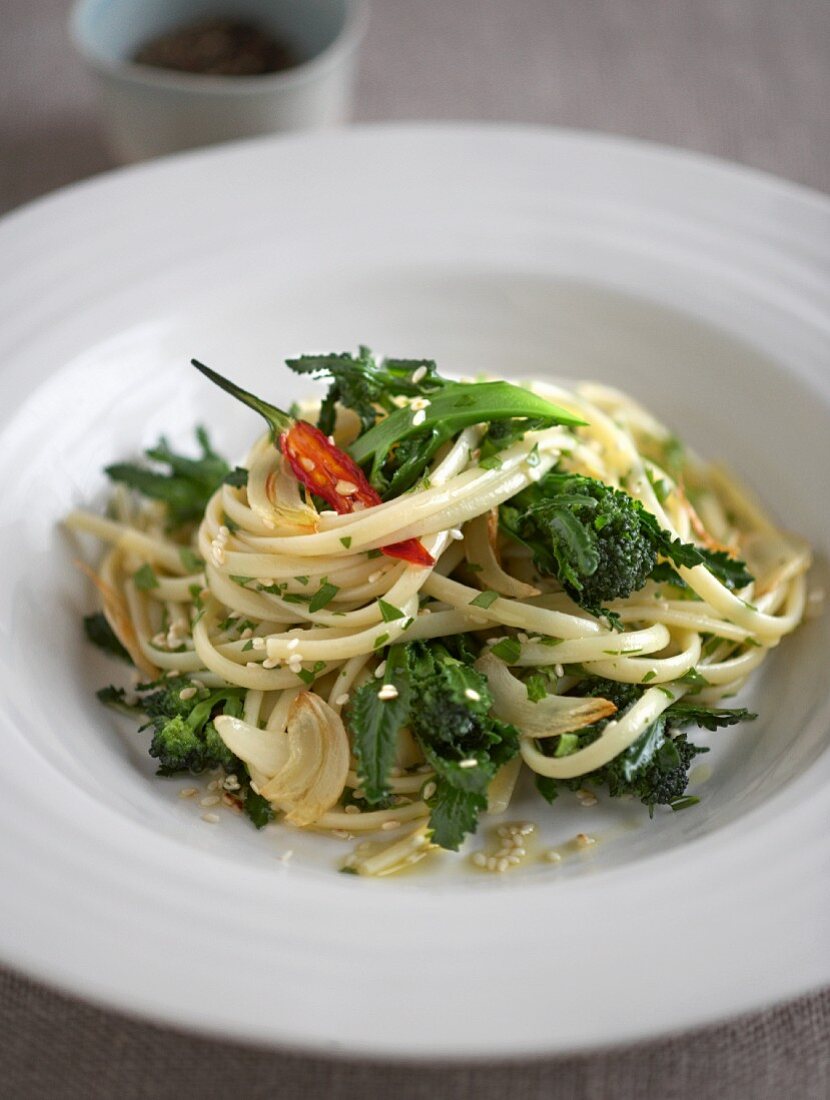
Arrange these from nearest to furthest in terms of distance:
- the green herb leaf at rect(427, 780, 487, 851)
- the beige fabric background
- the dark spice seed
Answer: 1. the green herb leaf at rect(427, 780, 487, 851)
2. the dark spice seed
3. the beige fabric background

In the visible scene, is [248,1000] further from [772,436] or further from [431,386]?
[772,436]

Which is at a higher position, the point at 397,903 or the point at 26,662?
the point at 397,903

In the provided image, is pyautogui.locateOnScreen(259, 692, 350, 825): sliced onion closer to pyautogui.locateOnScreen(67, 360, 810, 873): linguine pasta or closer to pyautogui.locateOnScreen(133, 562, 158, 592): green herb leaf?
pyautogui.locateOnScreen(67, 360, 810, 873): linguine pasta

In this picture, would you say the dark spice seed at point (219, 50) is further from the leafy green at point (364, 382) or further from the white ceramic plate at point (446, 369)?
the leafy green at point (364, 382)

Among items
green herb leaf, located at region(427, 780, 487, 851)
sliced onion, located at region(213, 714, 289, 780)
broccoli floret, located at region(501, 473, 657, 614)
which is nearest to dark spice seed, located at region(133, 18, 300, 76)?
broccoli floret, located at region(501, 473, 657, 614)

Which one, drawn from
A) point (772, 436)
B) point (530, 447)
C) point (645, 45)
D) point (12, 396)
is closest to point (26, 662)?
point (12, 396)
